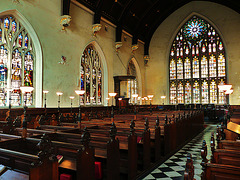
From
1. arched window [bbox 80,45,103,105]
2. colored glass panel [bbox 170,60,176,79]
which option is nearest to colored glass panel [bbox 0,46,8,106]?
arched window [bbox 80,45,103,105]

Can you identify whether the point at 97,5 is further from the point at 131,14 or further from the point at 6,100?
the point at 6,100

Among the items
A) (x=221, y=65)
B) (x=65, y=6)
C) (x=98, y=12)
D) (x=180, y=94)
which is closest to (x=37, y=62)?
(x=65, y=6)

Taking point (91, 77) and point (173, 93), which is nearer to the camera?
point (91, 77)

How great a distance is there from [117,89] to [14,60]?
9.05 metres

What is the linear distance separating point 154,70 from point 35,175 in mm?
22276

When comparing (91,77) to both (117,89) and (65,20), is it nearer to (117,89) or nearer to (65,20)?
(117,89)

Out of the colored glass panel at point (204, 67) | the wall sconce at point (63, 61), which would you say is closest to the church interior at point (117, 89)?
the wall sconce at point (63, 61)

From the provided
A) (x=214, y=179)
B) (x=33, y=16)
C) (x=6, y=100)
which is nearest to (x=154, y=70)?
(x=33, y=16)

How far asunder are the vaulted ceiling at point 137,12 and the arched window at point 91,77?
2.73 metres

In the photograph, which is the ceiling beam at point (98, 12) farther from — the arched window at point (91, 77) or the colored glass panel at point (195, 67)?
the colored glass panel at point (195, 67)

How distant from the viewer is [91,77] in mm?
15734

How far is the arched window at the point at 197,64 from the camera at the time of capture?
68.3ft

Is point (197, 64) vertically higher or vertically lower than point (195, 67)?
higher

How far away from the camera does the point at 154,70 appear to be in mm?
23375
